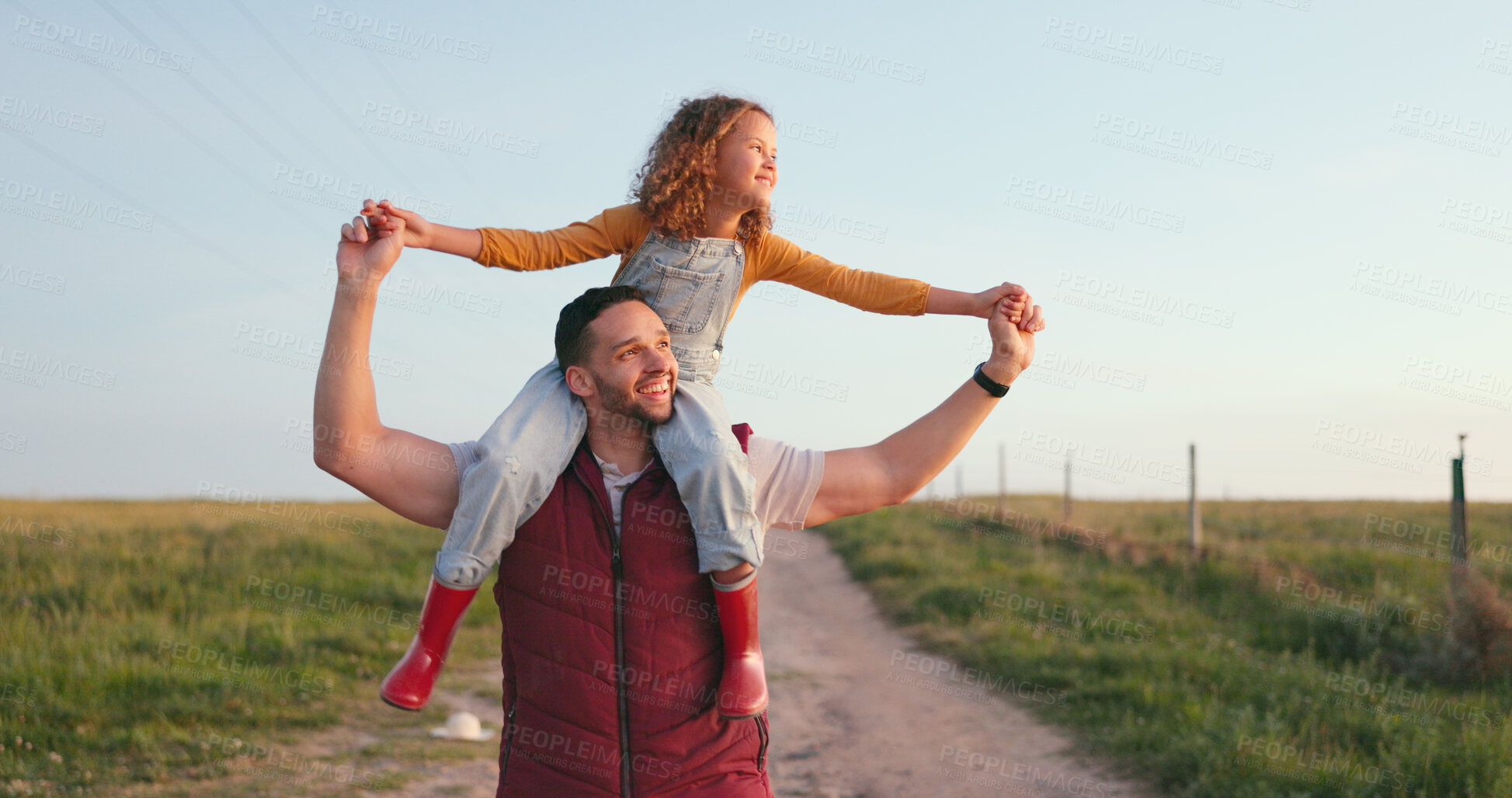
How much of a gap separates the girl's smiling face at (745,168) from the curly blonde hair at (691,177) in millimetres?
20

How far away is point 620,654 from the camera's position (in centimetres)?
204

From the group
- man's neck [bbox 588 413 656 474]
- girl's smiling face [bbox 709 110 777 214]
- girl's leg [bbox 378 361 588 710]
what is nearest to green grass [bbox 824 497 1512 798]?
girl's smiling face [bbox 709 110 777 214]

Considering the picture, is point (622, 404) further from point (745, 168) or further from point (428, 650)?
point (745, 168)

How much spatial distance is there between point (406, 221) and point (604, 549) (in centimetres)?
77

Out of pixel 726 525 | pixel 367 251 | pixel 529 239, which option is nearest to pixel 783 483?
pixel 726 525

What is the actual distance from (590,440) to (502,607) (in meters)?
0.38

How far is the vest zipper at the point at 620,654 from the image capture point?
2.01 m

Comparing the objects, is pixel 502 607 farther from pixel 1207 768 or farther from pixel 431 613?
pixel 1207 768

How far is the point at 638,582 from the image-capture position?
2072 millimetres

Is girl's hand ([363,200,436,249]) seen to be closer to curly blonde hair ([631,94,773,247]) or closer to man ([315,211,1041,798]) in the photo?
man ([315,211,1041,798])

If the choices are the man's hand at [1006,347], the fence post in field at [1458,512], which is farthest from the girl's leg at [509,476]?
the fence post in field at [1458,512]

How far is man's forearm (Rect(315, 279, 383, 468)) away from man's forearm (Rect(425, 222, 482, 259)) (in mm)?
296

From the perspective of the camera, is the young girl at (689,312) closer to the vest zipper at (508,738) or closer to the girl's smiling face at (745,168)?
the girl's smiling face at (745,168)

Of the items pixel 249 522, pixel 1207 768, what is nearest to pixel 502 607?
pixel 1207 768
